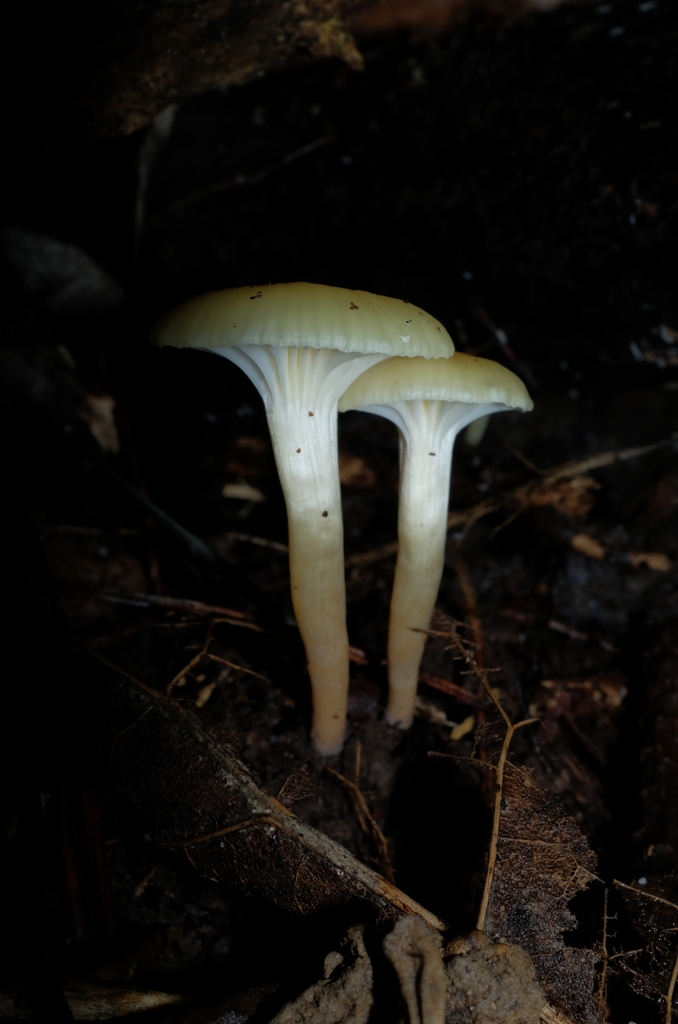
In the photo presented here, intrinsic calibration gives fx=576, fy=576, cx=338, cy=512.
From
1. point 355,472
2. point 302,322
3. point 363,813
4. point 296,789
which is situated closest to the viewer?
point 302,322

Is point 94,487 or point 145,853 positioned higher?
point 94,487

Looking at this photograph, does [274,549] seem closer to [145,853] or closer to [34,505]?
[34,505]

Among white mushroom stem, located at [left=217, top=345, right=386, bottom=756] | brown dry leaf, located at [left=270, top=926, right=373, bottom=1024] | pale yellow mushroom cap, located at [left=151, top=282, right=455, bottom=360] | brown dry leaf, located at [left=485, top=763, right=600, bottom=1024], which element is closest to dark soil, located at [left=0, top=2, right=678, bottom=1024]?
brown dry leaf, located at [left=270, top=926, right=373, bottom=1024]

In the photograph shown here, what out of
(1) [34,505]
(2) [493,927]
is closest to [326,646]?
(2) [493,927]

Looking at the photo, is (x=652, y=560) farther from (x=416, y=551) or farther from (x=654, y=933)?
(x=654, y=933)

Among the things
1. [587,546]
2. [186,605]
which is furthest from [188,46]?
[587,546]

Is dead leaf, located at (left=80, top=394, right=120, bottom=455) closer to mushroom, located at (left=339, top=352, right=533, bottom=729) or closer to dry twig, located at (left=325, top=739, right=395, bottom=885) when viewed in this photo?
mushroom, located at (left=339, top=352, right=533, bottom=729)

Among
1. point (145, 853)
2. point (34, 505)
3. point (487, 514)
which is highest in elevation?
point (34, 505)
